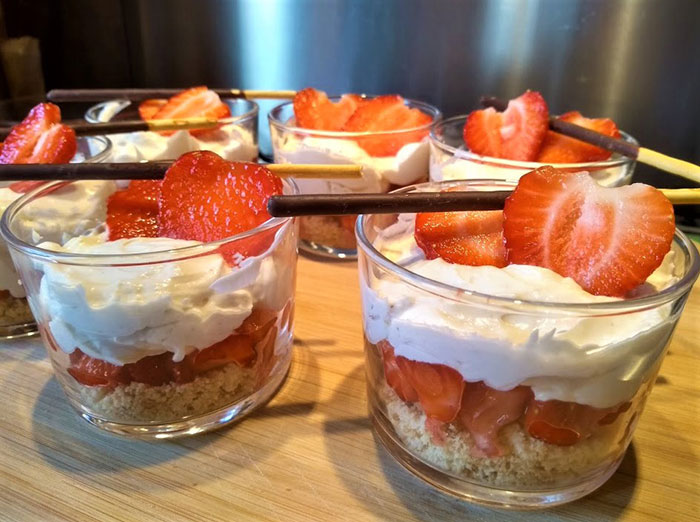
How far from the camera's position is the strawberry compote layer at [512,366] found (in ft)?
1.61

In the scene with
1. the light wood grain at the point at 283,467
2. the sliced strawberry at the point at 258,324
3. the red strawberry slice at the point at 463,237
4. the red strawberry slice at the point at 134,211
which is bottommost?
the light wood grain at the point at 283,467

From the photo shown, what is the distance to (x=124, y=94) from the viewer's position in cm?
121

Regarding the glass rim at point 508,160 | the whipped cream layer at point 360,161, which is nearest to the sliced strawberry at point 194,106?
the whipped cream layer at point 360,161

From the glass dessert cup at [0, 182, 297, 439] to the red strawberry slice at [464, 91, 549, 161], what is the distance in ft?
1.38

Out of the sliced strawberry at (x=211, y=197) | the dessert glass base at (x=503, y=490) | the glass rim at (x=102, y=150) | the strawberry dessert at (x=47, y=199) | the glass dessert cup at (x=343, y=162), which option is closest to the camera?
the dessert glass base at (x=503, y=490)

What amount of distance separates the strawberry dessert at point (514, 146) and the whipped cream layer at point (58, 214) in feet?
1.69

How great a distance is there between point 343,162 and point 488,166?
0.24m

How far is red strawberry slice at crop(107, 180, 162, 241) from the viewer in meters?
0.77

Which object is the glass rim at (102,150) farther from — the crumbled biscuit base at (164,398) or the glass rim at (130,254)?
the crumbled biscuit base at (164,398)

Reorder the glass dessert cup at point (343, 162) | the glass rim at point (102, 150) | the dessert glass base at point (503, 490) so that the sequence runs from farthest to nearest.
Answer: the glass dessert cup at point (343, 162), the glass rim at point (102, 150), the dessert glass base at point (503, 490)

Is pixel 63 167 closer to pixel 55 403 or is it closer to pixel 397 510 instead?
pixel 55 403

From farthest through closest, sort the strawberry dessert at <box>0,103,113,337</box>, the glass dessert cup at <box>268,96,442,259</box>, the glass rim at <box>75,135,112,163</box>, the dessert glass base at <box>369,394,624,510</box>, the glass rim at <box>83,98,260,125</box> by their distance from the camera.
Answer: the glass rim at <box>83,98,260,125</box>
the glass dessert cup at <box>268,96,442,259</box>
the glass rim at <box>75,135,112,163</box>
the strawberry dessert at <box>0,103,113,337</box>
the dessert glass base at <box>369,394,624,510</box>

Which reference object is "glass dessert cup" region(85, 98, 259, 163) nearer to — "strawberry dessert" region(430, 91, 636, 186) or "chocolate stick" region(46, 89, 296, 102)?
"chocolate stick" region(46, 89, 296, 102)

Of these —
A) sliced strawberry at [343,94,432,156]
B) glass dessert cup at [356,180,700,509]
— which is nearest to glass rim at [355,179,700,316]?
glass dessert cup at [356,180,700,509]
